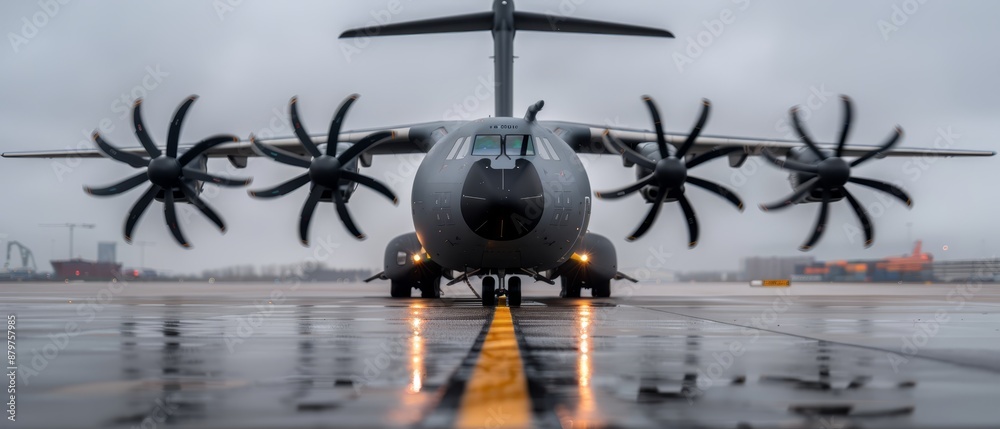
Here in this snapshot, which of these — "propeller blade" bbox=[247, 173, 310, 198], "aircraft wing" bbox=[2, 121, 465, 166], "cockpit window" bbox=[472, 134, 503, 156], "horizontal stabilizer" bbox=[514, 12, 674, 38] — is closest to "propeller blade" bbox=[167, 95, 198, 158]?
"aircraft wing" bbox=[2, 121, 465, 166]

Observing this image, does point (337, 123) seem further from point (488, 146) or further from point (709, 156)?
point (709, 156)

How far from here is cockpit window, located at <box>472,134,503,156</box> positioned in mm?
19125

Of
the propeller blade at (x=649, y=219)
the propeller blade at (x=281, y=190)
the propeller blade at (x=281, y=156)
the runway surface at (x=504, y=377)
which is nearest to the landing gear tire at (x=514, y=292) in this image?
the propeller blade at (x=649, y=219)

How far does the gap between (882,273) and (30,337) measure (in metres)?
139

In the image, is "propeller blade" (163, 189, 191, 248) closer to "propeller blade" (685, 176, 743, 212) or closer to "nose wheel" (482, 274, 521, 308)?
"nose wheel" (482, 274, 521, 308)

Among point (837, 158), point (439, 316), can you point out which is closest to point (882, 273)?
point (837, 158)

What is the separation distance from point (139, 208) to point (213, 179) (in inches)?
88.1

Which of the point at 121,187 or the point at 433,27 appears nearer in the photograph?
the point at 121,187

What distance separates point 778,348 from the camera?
8953 millimetres

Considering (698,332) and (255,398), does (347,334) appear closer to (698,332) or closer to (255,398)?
(698,332)

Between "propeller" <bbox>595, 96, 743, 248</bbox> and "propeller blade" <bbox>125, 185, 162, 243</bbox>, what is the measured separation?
10.5 metres

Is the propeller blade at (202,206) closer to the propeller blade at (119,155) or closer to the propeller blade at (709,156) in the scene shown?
the propeller blade at (119,155)

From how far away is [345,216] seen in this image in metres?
21.6

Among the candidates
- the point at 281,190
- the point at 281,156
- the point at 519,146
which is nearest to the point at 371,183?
the point at 281,190
